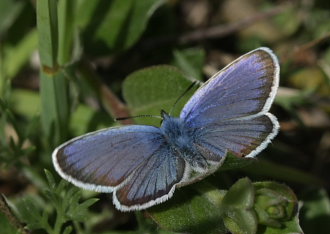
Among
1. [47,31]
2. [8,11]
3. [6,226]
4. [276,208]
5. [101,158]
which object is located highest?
[47,31]

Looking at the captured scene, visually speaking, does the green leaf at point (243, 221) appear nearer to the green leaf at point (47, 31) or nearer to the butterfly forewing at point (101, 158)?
the butterfly forewing at point (101, 158)

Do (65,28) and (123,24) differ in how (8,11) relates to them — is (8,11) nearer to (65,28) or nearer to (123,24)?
(123,24)

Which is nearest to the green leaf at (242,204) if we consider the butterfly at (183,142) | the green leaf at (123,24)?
the butterfly at (183,142)

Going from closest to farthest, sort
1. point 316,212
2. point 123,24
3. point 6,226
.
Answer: point 6,226 → point 316,212 → point 123,24

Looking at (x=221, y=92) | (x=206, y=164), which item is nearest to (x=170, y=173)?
(x=206, y=164)

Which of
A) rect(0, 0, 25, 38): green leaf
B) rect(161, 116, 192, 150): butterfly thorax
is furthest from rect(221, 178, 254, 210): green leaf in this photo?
rect(0, 0, 25, 38): green leaf

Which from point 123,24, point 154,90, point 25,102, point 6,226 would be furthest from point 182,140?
point 25,102

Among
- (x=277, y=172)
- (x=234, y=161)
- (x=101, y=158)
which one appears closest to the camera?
(x=234, y=161)

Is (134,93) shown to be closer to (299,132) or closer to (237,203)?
(237,203)
